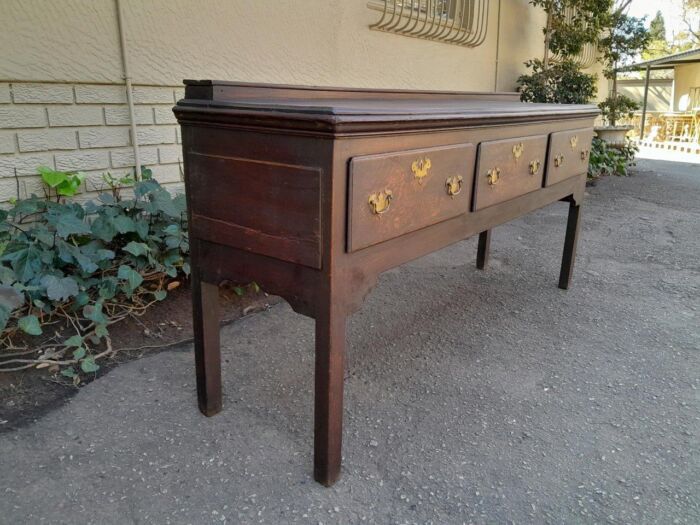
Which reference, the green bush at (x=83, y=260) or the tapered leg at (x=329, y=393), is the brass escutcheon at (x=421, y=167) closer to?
the tapered leg at (x=329, y=393)

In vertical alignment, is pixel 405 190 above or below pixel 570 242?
above

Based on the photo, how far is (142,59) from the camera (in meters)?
2.58

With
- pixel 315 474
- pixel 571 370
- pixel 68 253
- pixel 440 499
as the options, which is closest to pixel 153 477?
pixel 315 474

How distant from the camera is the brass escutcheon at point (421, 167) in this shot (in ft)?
4.78

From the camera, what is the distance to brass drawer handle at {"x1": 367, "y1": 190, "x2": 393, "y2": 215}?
4.40ft

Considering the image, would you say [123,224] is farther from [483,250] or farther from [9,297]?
[483,250]

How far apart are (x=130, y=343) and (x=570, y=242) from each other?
226cm

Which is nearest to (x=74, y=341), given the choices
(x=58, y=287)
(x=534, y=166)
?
(x=58, y=287)

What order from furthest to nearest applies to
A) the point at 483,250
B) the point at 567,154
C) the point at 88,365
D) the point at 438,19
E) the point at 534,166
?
1. the point at 438,19
2. the point at 483,250
3. the point at 567,154
4. the point at 534,166
5. the point at 88,365

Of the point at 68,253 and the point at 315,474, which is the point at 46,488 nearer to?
the point at 315,474

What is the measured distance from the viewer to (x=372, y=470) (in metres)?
1.54

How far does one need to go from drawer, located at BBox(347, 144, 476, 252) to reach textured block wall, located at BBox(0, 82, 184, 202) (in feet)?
5.55

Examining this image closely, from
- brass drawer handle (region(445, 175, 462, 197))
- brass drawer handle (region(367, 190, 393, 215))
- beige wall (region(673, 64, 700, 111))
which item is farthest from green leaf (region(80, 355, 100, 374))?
beige wall (region(673, 64, 700, 111))

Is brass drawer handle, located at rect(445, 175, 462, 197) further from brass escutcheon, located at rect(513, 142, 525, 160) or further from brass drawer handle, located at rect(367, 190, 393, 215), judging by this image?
brass escutcheon, located at rect(513, 142, 525, 160)
